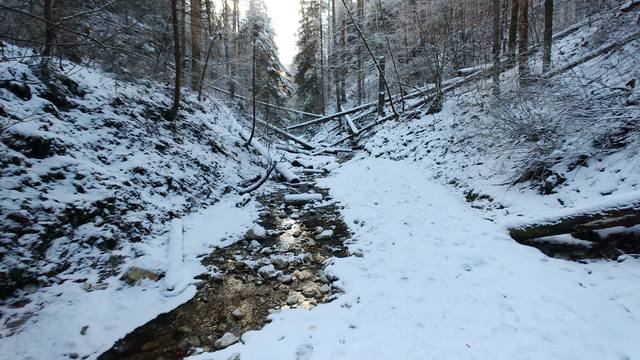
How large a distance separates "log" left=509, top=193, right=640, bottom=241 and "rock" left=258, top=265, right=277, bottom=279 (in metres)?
3.94

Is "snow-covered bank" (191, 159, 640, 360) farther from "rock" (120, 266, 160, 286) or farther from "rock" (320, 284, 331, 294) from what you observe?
"rock" (120, 266, 160, 286)

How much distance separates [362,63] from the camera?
21250 mm

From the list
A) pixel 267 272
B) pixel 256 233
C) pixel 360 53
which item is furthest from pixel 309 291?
pixel 360 53

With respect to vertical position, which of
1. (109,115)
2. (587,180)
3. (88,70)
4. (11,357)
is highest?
(88,70)

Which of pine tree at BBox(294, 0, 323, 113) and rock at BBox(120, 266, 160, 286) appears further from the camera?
pine tree at BBox(294, 0, 323, 113)

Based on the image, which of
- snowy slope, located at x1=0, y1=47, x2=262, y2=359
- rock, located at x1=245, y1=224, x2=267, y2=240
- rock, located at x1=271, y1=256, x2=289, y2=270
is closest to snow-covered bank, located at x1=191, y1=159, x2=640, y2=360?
rock, located at x1=271, y1=256, x2=289, y2=270

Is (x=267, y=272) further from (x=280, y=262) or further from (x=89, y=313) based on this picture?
(x=89, y=313)

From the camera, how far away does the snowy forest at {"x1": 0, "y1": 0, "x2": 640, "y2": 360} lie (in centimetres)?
340

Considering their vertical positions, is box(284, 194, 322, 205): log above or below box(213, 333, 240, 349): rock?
above

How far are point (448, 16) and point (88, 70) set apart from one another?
12.4 metres

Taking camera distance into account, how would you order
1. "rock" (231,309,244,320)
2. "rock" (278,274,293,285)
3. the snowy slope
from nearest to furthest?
the snowy slope
"rock" (231,309,244,320)
"rock" (278,274,293,285)

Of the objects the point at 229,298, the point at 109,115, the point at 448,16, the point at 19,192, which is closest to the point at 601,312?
the point at 229,298

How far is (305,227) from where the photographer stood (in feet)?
24.0

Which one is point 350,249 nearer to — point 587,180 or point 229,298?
point 229,298
